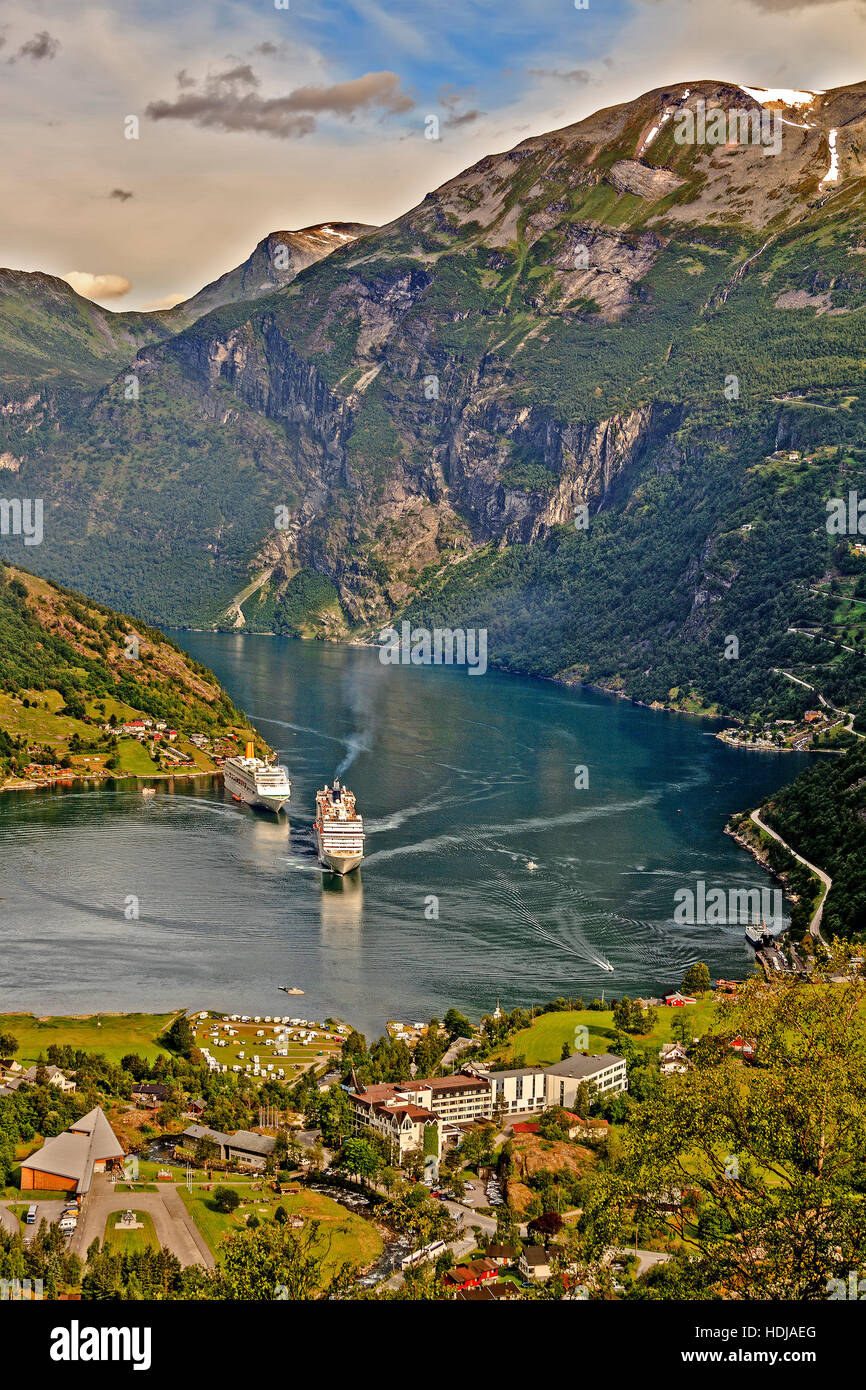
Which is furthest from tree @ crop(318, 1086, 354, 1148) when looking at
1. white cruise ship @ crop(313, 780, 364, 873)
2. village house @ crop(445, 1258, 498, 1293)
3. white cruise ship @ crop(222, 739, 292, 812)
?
white cruise ship @ crop(222, 739, 292, 812)

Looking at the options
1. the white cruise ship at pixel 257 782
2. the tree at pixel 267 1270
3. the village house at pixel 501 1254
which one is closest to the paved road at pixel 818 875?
the white cruise ship at pixel 257 782

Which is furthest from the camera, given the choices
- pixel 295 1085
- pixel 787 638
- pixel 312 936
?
pixel 787 638

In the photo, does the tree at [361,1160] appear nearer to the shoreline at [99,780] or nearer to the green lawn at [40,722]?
the shoreline at [99,780]

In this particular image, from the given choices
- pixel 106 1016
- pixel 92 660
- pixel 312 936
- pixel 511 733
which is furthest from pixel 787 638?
pixel 106 1016

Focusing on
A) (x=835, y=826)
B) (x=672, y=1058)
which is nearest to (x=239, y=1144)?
(x=672, y=1058)

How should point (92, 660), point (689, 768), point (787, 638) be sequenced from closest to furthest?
point (689, 768) < point (92, 660) < point (787, 638)

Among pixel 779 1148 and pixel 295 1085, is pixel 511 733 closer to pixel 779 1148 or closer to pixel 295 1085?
pixel 295 1085
